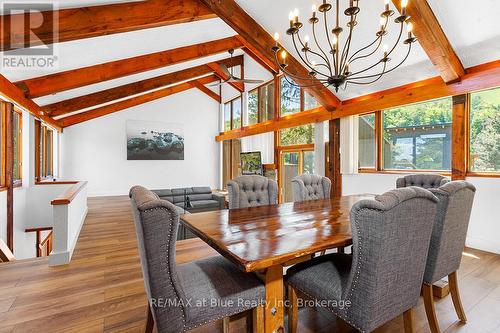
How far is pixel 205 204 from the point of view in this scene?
5.39 metres

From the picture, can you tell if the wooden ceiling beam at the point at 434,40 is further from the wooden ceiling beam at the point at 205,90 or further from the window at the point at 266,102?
the wooden ceiling beam at the point at 205,90

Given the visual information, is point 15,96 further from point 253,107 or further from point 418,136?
point 418,136

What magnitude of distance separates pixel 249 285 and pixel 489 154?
3.76 meters

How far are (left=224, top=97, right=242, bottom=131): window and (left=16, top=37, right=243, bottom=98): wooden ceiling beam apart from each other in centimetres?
388

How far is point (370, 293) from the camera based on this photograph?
1161 mm

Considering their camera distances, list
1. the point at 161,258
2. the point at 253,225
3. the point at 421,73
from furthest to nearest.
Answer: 1. the point at 421,73
2. the point at 253,225
3. the point at 161,258

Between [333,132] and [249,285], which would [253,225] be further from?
[333,132]

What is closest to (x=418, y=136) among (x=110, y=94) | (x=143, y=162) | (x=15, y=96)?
(x=15, y=96)

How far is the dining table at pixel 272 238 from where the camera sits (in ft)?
3.90

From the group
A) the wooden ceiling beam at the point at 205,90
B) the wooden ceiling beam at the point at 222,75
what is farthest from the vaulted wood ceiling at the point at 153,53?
the wooden ceiling beam at the point at 205,90

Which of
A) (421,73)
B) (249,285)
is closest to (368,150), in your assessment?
(421,73)

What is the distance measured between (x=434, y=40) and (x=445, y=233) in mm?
2547

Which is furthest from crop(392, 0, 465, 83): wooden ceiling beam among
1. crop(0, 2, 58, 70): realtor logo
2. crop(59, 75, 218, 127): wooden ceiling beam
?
crop(59, 75, 218, 127): wooden ceiling beam

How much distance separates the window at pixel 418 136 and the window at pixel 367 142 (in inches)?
8.1
